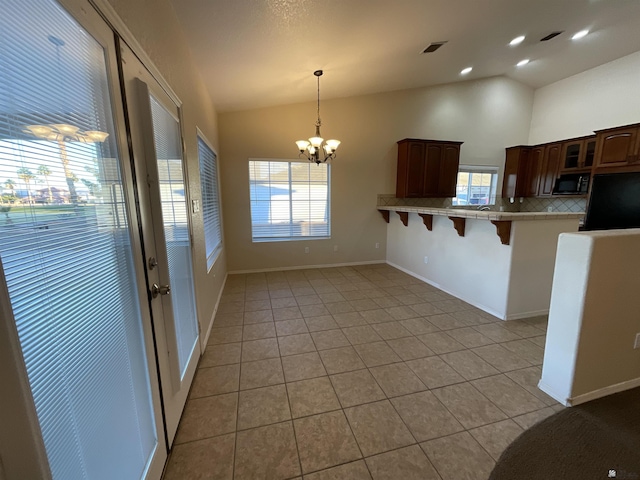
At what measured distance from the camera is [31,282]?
65cm

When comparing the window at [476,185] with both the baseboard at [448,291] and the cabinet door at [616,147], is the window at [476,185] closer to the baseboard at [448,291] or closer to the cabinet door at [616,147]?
the cabinet door at [616,147]

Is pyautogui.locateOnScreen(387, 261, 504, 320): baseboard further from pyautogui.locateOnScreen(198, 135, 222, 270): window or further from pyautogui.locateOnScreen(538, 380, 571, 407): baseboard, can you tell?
pyautogui.locateOnScreen(198, 135, 222, 270): window

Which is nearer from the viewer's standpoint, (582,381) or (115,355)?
(115,355)

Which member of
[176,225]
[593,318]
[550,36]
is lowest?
[593,318]

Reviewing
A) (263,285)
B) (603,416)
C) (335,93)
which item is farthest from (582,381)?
(335,93)

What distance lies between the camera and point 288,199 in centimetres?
482

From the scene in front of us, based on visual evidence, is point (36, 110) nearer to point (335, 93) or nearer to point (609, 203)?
point (335, 93)

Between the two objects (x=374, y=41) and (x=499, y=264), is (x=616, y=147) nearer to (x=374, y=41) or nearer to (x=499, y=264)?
(x=499, y=264)

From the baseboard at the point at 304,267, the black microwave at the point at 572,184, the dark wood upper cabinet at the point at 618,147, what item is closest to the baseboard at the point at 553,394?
the baseboard at the point at 304,267

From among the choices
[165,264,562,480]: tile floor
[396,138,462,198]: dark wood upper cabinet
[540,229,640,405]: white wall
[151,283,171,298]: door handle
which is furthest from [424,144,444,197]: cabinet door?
[151,283,171,298]: door handle

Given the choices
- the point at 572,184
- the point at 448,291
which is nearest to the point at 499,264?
the point at 448,291

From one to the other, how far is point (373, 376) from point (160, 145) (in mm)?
2145

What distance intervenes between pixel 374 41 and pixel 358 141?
2089mm

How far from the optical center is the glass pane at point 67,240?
0.62m
